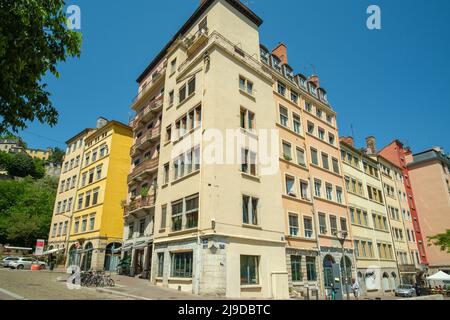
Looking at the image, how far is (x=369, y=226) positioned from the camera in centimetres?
3522

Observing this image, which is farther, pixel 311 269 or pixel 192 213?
pixel 311 269

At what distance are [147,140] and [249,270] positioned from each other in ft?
55.4

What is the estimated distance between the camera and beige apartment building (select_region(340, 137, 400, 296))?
Result: 105 feet

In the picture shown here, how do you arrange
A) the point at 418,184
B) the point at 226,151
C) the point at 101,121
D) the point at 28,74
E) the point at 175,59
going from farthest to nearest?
the point at 418,184 → the point at 101,121 → the point at 175,59 → the point at 226,151 → the point at 28,74

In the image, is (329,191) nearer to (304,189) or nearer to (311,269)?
(304,189)

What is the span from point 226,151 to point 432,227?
45.4 m

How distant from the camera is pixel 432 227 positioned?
49.0 metres

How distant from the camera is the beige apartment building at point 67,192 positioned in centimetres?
4322

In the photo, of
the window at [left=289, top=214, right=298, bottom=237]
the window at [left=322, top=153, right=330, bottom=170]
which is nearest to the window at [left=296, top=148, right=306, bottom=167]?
the window at [left=322, top=153, right=330, bottom=170]

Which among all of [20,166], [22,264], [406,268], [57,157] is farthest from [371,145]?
[57,157]

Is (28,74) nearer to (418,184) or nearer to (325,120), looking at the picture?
(325,120)

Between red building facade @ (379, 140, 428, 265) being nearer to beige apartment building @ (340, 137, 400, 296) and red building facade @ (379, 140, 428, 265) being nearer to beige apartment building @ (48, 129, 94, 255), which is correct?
beige apartment building @ (340, 137, 400, 296)
